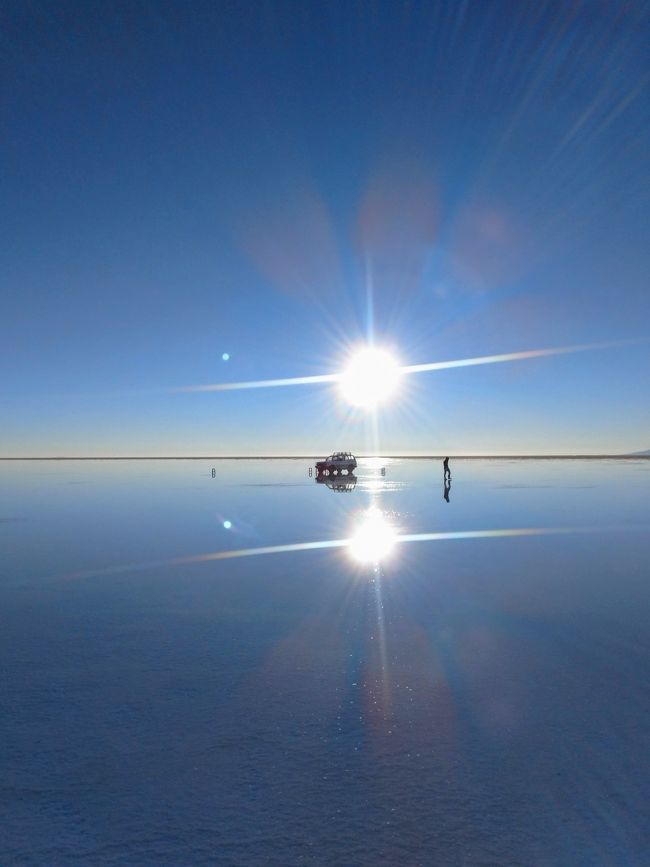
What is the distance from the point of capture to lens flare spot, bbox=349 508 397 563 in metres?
17.0

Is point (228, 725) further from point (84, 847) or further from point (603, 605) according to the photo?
point (603, 605)

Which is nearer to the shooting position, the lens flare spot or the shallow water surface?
the shallow water surface

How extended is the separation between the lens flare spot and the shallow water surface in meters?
1.53

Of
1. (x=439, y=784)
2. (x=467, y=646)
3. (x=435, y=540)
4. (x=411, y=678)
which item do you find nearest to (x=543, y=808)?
(x=439, y=784)

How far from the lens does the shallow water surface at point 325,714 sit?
14.7 feet

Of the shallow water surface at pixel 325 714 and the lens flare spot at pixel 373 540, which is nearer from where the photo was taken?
the shallow water surface at pixel 325 714

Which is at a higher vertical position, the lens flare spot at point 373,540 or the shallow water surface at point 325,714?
the lens flare spot at point 373,540

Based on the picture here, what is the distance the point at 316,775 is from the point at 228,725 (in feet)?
4.33

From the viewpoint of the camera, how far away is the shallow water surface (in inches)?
177

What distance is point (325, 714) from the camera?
6.53 meters

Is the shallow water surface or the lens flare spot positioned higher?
the lens flare spot

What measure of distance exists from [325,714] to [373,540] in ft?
44.5

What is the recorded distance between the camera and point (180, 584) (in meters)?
13.3

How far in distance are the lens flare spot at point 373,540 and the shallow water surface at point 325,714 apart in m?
1.53
